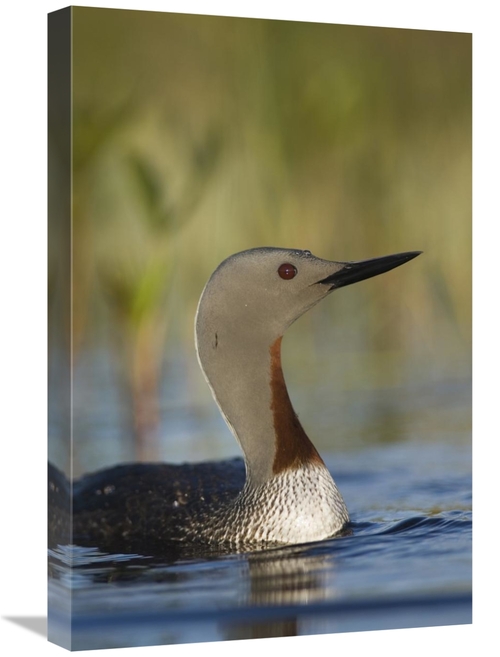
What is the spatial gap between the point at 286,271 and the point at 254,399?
21.2 inches

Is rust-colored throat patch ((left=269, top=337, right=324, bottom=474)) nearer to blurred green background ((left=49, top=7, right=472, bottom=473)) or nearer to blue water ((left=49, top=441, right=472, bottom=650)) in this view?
blurred green background ((left=49, top=7, right=472, bottom=473))

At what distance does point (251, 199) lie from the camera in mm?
7012

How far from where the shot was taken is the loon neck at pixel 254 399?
6.92 m

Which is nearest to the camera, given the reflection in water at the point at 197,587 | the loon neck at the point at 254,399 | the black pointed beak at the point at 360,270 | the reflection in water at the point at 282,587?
the reflection in water at the point at 197,587

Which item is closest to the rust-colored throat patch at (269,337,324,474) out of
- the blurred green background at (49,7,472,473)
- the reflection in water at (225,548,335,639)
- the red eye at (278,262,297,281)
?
the blurred green background at (49,7,472,473)

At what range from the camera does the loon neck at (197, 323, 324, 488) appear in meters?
6.92

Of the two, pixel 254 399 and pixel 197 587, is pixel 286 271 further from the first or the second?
pixel 197 587

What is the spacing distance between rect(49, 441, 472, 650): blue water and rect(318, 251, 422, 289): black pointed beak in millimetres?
752

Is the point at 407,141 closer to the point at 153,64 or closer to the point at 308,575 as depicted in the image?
the point at 153,64

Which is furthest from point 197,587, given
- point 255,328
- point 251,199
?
point 251,199

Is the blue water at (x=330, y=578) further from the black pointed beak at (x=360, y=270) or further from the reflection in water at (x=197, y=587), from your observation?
the black pointed beak at (x=360, y=270)

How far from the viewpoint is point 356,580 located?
23.0 ft

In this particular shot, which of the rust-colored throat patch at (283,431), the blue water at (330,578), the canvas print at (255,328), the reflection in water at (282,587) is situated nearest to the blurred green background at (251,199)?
the canvas print at (255,328)

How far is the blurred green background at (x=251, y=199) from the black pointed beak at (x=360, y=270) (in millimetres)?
126
